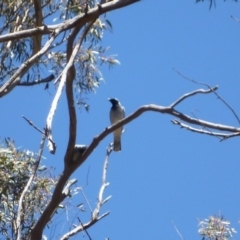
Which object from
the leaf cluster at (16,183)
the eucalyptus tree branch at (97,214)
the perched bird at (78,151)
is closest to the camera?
the perched bird at (78,151)

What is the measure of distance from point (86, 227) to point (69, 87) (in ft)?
2.67

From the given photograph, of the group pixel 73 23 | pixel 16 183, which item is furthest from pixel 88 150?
pixel 16 183

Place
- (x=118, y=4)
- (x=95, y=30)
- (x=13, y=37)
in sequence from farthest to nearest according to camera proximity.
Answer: (x=95, y=30) → (x=118, y=4) → (x=13, y=37)

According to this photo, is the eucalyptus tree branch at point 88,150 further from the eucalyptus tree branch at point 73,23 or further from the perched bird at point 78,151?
the eucalyptus tree branch at point 73,23

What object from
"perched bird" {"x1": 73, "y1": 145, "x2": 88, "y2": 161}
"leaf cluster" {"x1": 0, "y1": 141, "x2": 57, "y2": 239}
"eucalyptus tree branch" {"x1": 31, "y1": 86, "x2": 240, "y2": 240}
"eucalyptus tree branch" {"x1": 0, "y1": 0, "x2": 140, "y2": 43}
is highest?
"leaf cluster" {"x1": 0, "y1": 141, "x2": 57, "y2": 239}

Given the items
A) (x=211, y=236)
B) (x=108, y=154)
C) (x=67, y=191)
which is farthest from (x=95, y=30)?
(x=67, y=191)

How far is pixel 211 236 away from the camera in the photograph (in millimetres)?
5793

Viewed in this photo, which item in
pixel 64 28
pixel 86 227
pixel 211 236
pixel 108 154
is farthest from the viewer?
pixel 211 236

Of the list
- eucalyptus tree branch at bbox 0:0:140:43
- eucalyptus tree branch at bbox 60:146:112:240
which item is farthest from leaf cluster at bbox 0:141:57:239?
eucalyptus tree branch at bbox 0:0:140:43

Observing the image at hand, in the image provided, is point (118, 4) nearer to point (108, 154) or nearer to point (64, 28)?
point (64, 28)

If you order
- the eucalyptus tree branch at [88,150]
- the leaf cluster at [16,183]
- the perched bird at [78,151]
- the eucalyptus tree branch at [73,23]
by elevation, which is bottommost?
the eucalyptus tree branch at [88,150]

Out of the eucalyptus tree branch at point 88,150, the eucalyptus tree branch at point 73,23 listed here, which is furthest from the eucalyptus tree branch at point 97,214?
the eucalyptus tree branch at point 73,23

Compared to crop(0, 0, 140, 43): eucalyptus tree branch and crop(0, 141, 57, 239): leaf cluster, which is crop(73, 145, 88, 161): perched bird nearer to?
crop(0, 0, 140, 43): eucalyptus tree branch

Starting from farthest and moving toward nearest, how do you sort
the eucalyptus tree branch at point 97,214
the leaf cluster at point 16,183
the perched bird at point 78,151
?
1. the leaf cluster at point 16,183
2. the eucalyptus tree branch at point 97,214
3. the perched bird at point 78,151
